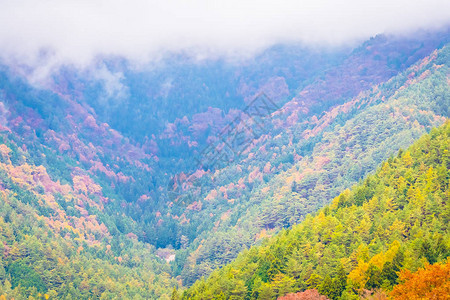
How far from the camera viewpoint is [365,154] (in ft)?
598

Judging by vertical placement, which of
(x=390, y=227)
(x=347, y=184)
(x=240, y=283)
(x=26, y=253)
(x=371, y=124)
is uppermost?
(x=26, y=253)

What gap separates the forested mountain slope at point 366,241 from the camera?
84250 mm

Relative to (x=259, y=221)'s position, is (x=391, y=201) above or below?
below

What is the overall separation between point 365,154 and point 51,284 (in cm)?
9914

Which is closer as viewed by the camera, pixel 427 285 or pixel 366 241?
pixel 427 285

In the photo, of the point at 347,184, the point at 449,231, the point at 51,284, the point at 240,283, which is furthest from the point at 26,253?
the point at 449,231

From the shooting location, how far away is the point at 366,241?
101 metres

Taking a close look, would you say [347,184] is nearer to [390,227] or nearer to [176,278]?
[176,278]

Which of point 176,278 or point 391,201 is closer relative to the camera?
point 391,201

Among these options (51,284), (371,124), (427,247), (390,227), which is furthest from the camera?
(371,124)

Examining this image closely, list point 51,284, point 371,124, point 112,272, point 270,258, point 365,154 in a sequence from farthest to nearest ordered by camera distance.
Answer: point 371,124 < point 365,154 < point 112,272 < point 51,284 < point 270,258

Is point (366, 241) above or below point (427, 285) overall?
above

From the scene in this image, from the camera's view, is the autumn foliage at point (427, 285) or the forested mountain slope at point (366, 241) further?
the forested mountain slope at point (366, 241)

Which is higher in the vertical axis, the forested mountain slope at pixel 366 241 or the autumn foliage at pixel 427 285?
the forested mountain slope at pixel 366 241
